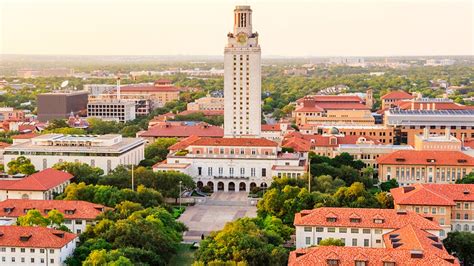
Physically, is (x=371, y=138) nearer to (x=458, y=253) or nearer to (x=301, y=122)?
(x=301, y=122)

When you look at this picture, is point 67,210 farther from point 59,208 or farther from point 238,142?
point 238,142

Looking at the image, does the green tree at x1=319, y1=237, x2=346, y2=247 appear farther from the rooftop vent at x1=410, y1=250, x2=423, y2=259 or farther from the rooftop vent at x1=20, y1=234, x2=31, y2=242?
the rooftop vent at x1=20, y1=234, x2=31, y2=242

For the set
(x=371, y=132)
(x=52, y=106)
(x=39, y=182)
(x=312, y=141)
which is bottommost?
(x=39, y=182)

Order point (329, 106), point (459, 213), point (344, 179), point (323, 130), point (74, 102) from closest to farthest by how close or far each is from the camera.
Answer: point (459, 213)
point (344, 179)
point (323, 130)
point (329, 106)
point (74, 102)

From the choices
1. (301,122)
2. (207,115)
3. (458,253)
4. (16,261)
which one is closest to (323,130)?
(301,122)

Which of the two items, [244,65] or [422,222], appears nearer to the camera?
[422,222]

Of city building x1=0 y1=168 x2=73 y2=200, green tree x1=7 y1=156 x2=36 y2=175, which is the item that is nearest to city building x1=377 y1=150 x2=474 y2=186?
city building x1=0 y1=168 x2=73 y2=200

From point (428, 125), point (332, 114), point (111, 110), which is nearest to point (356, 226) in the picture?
point (428, 125)
